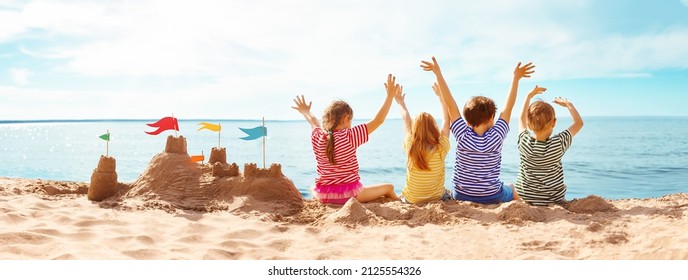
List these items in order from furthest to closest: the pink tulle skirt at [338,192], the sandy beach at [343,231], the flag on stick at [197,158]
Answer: the flag on stick at [197,158]
the pink tulle skirt at [338,192]
the sandy beach at [343,231]

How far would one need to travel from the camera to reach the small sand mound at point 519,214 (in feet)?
15.7

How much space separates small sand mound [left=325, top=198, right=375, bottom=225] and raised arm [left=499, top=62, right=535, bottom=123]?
61.5 inches

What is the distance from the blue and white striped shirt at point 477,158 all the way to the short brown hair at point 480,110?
0.26 ft

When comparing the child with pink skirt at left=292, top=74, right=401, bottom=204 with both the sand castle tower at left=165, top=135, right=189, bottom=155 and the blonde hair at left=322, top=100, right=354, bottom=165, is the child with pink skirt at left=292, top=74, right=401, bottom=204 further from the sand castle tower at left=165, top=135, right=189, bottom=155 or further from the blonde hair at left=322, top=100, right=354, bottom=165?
the sand castle tower at left=165, top=135, right=189, bottom=155

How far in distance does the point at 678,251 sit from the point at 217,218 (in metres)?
3.65

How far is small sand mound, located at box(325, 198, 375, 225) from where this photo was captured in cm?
497

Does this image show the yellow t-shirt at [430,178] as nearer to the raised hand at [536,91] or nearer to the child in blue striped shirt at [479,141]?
the child in blue striped shirt at [479,141]

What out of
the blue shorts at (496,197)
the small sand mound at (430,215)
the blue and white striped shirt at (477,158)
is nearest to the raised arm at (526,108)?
the blue and white striped shirt at (477,158)

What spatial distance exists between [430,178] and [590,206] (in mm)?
1450

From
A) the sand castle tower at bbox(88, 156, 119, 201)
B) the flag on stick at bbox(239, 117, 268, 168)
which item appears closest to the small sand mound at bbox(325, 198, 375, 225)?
the flag on stick at bbox(239, 117, 268, 168)

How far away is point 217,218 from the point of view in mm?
5246

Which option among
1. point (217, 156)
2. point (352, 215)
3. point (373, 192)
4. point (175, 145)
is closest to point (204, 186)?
point (217, 156)
